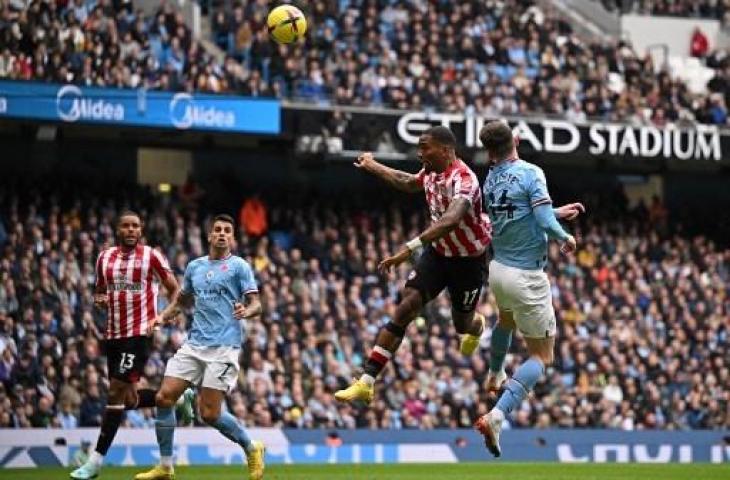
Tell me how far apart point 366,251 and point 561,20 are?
8.56m

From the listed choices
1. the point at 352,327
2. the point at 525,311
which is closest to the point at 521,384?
the point at 525,311

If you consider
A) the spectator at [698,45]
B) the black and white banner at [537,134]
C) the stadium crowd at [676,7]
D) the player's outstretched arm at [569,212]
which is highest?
the stadium crowd at [676,7]

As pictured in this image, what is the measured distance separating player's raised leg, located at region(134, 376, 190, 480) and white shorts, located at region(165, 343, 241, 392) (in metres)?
0.07

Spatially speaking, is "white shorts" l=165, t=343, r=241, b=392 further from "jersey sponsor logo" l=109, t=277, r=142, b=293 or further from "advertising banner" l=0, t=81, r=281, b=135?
"advertising banner" l=0, t=81, r=281, b=135

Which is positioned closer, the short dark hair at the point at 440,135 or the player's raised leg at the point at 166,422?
the short dark hair at the point at 440,135

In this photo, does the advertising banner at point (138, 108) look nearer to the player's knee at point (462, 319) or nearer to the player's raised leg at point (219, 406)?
the player's raised leg at point (219, 406)

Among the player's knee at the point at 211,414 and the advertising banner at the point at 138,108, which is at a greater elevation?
the advertising banner at the point at 138,108

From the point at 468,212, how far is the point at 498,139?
84cm

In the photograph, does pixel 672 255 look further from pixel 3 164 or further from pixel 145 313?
pixel 145 313

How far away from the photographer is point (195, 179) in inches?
1298

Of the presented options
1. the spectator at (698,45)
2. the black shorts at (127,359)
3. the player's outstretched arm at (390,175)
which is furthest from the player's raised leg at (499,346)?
the spectator at (698,45)

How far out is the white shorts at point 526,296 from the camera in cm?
1434

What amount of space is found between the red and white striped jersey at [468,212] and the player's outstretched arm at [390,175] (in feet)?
0.36

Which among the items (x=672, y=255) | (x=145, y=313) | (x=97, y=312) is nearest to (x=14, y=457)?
(x=97, y=312)
